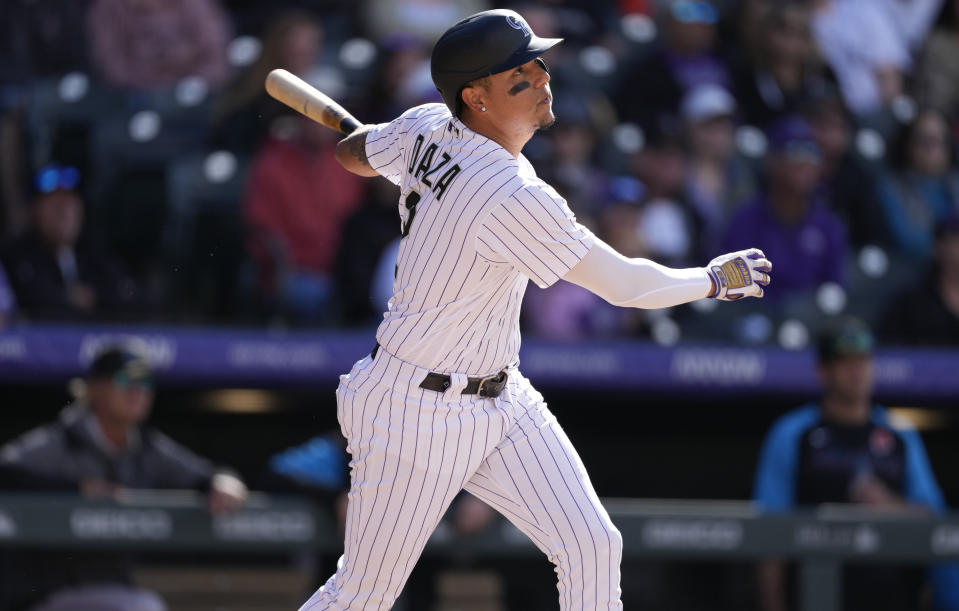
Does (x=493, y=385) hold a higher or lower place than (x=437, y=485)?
higher

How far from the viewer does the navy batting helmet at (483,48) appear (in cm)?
291

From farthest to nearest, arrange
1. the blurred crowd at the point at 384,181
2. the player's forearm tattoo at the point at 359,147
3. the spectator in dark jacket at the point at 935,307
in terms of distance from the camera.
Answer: the spectator in dark jacket at the point at 935,307 → the blurred crowd at the point at 384,181 → the player's forearm tattoo at the point at 359,147

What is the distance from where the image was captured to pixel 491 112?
2996mm

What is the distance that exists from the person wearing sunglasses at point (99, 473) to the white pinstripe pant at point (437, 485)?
69.4 inches

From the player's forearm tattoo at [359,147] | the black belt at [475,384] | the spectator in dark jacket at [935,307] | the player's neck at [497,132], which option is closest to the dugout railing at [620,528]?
the spectator in dark jacket at [935,307]

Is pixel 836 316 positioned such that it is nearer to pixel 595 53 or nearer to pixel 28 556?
pixel 595 53

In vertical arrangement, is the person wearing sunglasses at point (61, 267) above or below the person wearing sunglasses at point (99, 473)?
above

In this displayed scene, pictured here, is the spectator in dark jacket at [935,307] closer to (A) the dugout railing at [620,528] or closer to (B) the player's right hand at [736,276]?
(A) the dugout railing at [620,528]

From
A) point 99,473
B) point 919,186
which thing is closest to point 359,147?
point 99,473

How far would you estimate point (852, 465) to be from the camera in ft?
16.7

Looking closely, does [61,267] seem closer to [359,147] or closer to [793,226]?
[359,147]

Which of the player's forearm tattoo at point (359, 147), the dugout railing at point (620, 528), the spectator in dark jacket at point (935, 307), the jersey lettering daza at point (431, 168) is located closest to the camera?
the jersey lettering daza at point (431, 168)

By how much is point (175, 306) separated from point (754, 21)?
3.54 meters

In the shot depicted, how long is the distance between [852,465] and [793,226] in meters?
1.55
